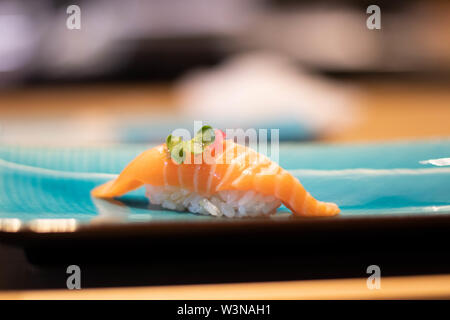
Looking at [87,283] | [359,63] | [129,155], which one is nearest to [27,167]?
[129,155]

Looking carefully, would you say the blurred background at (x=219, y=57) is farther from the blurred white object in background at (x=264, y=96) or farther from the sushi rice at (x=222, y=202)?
the sushi rice at (x=222, y=202)

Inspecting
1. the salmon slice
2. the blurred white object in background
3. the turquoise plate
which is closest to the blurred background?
the blurred white object in background

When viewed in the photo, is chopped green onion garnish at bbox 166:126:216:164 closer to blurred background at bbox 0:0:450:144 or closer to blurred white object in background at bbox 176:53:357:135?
blurred white object in background at bbox 176:53:357:135

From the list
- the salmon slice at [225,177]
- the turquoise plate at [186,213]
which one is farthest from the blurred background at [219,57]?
the salmon slice at [225,177]

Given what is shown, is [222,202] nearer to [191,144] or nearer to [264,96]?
[191,144]

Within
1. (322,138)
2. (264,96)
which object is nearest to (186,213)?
(322,138)

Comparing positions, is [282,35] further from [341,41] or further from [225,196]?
[225,196]
